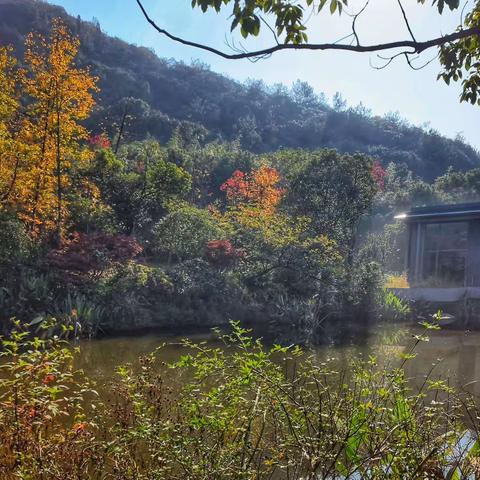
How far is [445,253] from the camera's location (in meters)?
19.4

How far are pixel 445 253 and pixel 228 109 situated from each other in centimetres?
3840

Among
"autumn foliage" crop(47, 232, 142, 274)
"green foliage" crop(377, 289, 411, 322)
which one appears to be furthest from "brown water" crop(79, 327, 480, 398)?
"autumn foliage" crop(47, 232, 142, 274)

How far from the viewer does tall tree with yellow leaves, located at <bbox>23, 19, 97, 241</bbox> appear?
13156 millimetres

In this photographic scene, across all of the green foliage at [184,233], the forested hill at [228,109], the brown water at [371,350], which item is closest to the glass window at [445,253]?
the brown water at [371,350]

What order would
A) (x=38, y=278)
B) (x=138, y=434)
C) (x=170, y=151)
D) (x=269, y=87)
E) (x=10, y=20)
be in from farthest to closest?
(x=269, y=87) < (x=10, y=20) < (x=170, y=151) < (x=38, y=278) < (x=138, y=434)

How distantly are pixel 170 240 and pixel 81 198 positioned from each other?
330 centimetres

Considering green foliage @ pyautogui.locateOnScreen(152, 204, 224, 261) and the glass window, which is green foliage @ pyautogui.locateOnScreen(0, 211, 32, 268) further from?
the glass window

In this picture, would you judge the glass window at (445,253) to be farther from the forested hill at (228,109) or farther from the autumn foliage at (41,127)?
the forested hill at (228,109)

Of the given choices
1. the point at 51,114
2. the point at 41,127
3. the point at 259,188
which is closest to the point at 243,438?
the point at 51,114

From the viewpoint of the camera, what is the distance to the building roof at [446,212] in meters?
18.2

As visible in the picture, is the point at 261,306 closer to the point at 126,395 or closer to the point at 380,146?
the point at 126,395

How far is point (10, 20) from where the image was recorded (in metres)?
53.0

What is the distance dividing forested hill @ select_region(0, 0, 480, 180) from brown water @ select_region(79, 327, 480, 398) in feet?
110

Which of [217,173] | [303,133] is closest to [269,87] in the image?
[303,133]
